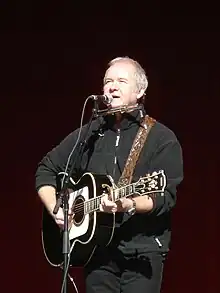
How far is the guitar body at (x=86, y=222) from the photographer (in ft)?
8.75

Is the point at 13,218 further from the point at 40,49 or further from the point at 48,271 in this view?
the point at 40,49

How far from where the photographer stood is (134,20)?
4305mm

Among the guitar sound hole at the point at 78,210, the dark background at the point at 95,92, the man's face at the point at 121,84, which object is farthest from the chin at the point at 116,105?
the dark background at the point at 95,92

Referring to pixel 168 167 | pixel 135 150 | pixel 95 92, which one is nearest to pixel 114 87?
pixel 135 150

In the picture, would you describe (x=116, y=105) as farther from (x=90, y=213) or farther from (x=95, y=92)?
(x=95, y=92)

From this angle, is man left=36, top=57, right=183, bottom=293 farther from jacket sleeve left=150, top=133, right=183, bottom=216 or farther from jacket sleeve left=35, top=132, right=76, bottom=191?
jacket sleeve left=35, top=132, right=76, bottom=191

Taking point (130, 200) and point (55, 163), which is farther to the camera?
point (55, 163)

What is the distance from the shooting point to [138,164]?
2701mm

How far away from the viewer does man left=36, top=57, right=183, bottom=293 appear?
102 inches

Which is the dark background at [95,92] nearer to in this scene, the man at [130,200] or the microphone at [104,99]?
the man at [130,200]

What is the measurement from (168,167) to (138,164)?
121mm

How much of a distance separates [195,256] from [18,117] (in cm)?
134

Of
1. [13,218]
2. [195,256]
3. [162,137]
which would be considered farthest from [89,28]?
[162,137]

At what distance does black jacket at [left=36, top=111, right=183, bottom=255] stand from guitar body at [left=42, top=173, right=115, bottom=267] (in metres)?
0.05
